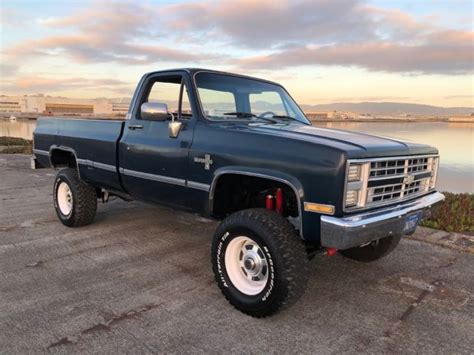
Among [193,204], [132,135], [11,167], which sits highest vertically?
[132,135]

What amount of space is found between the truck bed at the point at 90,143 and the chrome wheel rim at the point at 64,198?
53 centimetres

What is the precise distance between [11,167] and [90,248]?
8483 mm

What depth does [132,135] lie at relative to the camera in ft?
15.7

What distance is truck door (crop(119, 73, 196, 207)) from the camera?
421 cm

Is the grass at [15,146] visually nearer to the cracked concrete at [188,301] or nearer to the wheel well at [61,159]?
the wheel well at [61,159]

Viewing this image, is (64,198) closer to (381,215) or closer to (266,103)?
(266,103)

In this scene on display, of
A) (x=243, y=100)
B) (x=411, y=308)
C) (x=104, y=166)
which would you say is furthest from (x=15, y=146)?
(x=411, y=308)

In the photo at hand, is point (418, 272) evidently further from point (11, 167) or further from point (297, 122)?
point (11, 167)

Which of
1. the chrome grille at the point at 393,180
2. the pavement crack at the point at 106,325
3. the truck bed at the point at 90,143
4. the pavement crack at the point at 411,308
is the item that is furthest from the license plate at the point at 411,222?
the truck bed at the point at 90,143

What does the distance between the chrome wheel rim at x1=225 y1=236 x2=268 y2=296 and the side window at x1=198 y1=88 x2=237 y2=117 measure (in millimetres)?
1370

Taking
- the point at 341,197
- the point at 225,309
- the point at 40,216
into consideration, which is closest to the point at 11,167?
the point at 40,216

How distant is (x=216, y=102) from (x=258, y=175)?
4.45ft

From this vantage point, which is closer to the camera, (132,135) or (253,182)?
(253,182)

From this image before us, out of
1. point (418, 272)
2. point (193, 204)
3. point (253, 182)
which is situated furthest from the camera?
point (418, 272)
